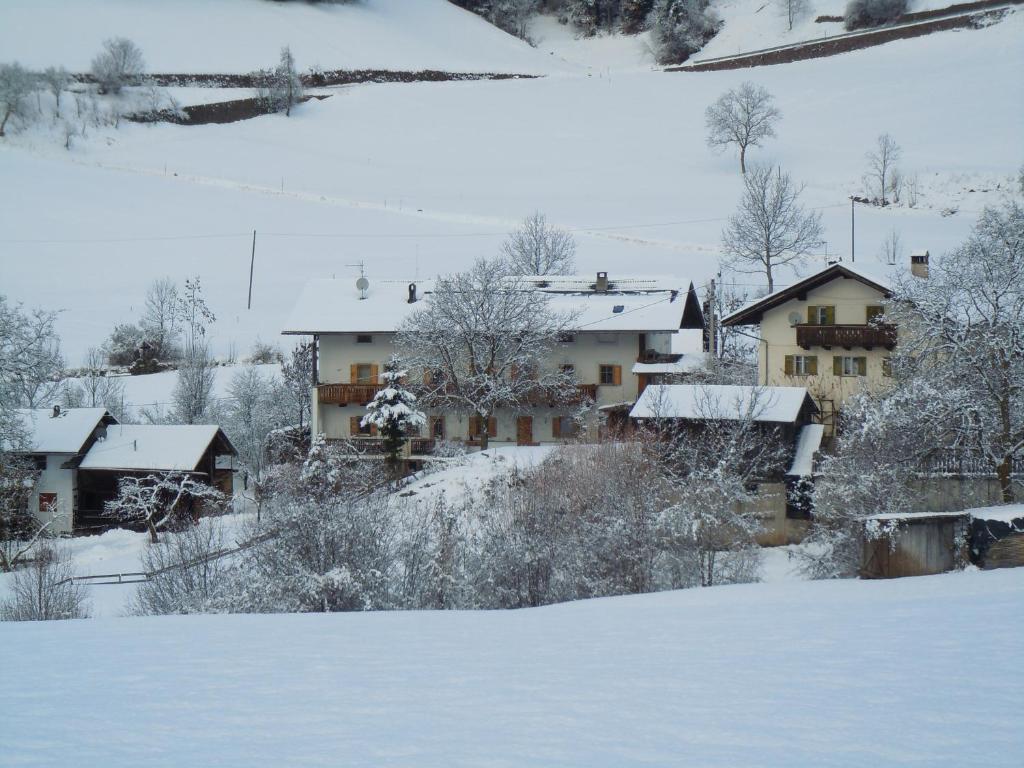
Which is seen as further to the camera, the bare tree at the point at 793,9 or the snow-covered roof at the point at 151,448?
the bare tree at the point at 793,9

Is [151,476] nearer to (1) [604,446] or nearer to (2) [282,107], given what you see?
(1) [604,446]

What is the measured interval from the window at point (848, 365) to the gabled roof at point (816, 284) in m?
2.58

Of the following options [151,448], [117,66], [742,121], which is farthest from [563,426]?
[117,66]

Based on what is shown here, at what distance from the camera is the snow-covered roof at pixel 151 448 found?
3891cm

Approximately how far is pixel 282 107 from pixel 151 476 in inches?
2854

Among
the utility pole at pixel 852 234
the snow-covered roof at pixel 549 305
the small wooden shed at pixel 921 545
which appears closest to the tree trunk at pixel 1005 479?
the small wooden shed at pixel 921 545

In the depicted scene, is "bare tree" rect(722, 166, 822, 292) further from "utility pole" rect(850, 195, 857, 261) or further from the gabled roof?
the gabled roof

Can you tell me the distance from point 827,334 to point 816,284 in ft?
6.34

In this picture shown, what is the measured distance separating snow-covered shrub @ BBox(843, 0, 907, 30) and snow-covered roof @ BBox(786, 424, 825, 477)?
9253 cm

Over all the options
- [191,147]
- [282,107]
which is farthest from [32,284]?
[282,107]

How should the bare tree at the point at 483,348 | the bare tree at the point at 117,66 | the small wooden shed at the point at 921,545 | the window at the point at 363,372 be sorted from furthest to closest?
the bare tree at the point at 117,66, the window at the point at 363,372, the bare tree at the point at 483,348, the small wooden shed at the point at 921,545

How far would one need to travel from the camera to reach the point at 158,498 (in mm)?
38406

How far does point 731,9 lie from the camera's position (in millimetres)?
128875

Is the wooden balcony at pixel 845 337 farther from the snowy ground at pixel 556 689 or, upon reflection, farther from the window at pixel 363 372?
the snowy ground at pixel 556 689
